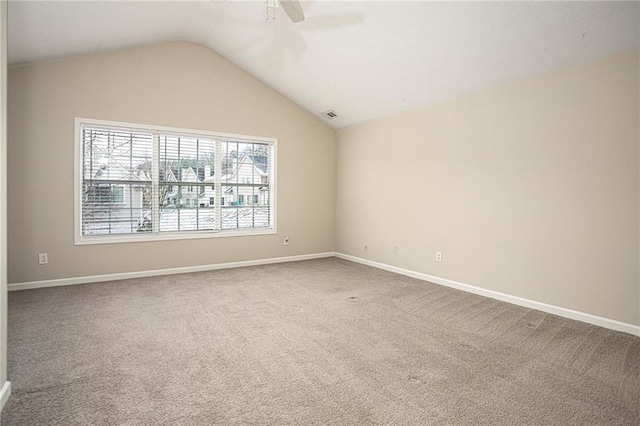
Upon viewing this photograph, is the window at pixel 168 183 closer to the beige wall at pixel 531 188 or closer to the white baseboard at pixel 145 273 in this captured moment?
the white baseboard at pixel 145 273

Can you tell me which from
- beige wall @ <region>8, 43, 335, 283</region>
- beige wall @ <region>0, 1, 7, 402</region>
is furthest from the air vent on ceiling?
beige wall @ <region>0, 1, 7, 402</region>

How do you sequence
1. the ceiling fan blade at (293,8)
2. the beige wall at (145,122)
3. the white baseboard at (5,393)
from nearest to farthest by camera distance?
the white baseboard at (5,393) → the ceiling fan blade at (293,8) → the beige wall at (145,122)

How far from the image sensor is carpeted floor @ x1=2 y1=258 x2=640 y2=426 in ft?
5.94

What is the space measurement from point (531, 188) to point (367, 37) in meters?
2.34

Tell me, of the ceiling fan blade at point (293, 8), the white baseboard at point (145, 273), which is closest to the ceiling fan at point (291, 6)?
the ceiling fan blade at point (293, 8)

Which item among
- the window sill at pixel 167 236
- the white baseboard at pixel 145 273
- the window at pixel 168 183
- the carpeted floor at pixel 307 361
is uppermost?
the window at pixel 168 183

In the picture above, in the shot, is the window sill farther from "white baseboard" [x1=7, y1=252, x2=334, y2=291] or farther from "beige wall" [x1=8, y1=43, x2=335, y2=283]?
"white baseboard" [x1=7, y1=252, x2=334, y2=291]

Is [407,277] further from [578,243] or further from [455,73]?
[455,73]

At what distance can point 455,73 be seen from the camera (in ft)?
12.5

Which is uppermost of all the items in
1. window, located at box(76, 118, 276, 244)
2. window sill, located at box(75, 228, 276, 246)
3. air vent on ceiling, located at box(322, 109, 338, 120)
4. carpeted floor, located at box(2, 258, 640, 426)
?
air vent on ceiling, located at box(322, 109, 338, 120)

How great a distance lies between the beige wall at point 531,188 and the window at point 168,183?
2.19 m

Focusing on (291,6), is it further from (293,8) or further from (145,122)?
(145,122)

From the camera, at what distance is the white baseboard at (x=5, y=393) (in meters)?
1.78

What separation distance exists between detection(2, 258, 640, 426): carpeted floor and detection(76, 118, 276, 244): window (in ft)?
3.69
